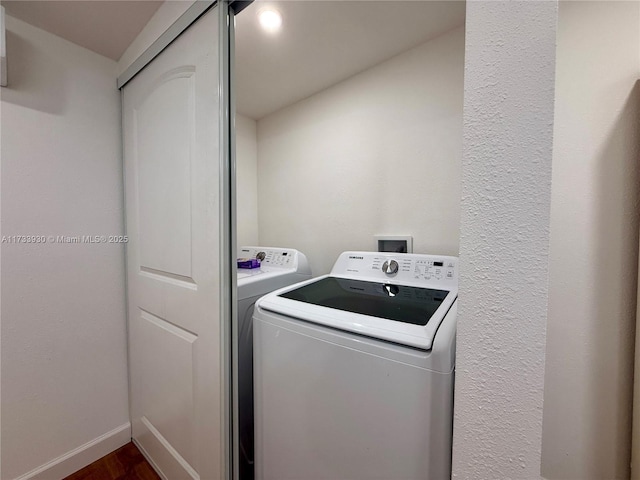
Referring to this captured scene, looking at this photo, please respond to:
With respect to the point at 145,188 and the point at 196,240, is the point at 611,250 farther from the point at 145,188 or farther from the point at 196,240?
the point at 145,188

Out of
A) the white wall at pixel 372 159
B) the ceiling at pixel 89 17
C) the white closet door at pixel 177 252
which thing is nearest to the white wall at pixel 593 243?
the white wall at pixel 372 159

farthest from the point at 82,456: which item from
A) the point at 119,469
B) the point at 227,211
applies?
the point at 227,211

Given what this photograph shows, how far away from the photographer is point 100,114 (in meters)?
1.27

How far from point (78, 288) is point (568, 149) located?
7.47 feet

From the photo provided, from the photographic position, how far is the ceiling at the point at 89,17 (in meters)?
0.99

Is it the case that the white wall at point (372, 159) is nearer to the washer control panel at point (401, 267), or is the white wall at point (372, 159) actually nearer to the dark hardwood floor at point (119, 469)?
the washer control panel at point (401, 267)

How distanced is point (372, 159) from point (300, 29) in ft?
2.47

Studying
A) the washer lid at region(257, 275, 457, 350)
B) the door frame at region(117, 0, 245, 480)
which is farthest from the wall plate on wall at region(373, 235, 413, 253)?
the door frame at region(117, 0, 245, 480)

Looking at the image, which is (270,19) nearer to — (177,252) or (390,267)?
(177,252)

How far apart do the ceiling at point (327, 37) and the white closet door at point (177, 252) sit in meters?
0.47

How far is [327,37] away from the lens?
1279 millimetres

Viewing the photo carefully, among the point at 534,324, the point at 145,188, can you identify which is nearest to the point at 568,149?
the point at 534,324

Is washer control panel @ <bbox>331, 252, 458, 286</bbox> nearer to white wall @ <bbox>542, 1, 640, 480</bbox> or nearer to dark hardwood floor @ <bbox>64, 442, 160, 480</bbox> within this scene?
white wall @ <bbox>542, 1, 640, 480</bbox>

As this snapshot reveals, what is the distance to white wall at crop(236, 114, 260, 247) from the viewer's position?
204 centimetres
